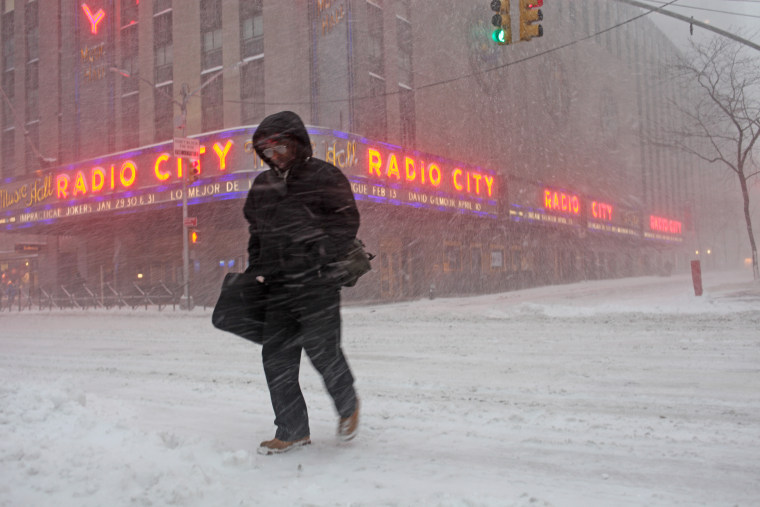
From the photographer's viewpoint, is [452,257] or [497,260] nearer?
[452,257]

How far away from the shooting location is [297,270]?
3.06m

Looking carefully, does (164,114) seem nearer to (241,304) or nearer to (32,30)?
(32,30)

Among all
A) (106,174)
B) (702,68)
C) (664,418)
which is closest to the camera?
(664,418)

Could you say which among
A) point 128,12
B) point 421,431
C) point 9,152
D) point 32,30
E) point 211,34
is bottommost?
point 421,431

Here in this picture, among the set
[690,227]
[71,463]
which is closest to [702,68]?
[71,463]

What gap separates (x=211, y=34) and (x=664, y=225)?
4903 centimetres

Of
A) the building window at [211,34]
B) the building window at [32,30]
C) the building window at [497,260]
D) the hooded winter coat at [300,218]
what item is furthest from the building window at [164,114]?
the hooded winter coat at [300,218]

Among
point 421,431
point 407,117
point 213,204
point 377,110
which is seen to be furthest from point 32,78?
point 421,431

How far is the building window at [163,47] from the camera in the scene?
2767 cm

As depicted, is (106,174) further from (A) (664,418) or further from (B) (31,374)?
(A) (664,418)

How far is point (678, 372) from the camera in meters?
5.48

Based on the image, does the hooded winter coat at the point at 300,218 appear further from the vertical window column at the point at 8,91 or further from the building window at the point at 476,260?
the vertical window column at the point at 8,91

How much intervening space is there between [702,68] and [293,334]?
2411 centimetres

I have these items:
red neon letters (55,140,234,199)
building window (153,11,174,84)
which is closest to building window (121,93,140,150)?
building window (153,11,174,84)
